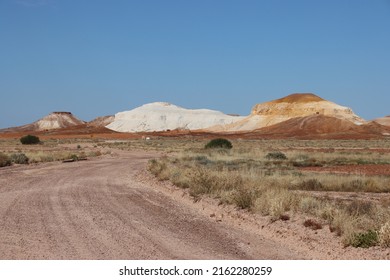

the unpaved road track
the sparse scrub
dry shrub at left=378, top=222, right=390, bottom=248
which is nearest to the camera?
the unpaved road track

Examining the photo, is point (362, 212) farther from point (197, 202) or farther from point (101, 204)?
point (101, 204)

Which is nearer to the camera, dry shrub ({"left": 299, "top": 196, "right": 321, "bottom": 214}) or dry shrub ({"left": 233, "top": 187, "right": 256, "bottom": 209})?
dry shrub ({"left": 299, "top": 196, "right": 321, "bottom": 214})

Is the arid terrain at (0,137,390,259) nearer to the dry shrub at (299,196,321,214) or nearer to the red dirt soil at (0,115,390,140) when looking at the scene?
the dry shrub at (299,196,321,214)

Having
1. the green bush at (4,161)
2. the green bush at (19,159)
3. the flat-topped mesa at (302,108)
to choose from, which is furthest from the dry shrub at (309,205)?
the flat-topped mesa at (302,108)

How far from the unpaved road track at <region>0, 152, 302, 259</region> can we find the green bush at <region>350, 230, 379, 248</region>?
1.20 meters

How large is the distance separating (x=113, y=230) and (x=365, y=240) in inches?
204

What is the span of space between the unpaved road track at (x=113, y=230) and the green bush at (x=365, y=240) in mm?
1196

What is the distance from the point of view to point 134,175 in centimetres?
2630

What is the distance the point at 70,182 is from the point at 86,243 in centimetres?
1261

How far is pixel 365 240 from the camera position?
31.7 ft

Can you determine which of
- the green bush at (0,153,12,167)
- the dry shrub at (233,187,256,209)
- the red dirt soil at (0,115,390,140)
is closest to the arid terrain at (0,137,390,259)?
the dry shrub at (233,187,256,209)

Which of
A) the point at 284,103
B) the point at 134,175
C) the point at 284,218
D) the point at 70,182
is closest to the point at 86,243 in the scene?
the point at 284,218

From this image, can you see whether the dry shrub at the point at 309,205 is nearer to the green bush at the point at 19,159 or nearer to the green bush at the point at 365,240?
the green bush at the point at 365,240

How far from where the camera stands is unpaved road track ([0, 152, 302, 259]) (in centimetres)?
934
